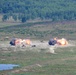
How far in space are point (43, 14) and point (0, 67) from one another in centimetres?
8486

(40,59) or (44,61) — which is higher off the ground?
(44,61)

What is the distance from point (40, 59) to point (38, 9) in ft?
288

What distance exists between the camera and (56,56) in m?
70.5

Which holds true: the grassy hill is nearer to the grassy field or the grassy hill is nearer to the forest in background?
the grassy field

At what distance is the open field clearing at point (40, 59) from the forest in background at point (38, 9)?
5868 cm

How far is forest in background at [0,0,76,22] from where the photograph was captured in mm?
144750

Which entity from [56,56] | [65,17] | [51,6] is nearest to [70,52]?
[56,56]

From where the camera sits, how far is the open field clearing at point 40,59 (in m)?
59.2

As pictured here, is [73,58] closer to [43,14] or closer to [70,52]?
[70,52]

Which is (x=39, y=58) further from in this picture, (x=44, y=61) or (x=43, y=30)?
(x=43, y=30)

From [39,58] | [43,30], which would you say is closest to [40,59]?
[39,58]

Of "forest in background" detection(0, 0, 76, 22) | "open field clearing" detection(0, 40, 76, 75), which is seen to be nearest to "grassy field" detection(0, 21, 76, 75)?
"open field clearing" detection(0, 40, 76, 75)

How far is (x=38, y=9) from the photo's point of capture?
155250mm

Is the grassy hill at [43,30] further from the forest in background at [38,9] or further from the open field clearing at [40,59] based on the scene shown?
the forest in background at [38,9]
